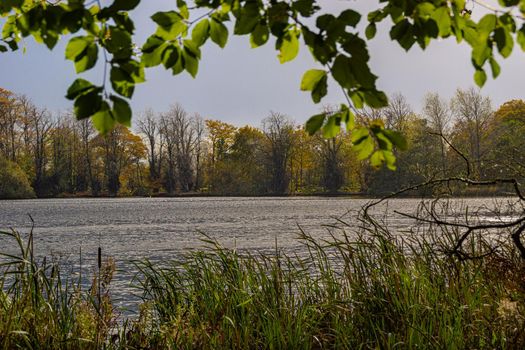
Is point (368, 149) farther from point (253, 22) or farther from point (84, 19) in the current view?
point (84, 19)

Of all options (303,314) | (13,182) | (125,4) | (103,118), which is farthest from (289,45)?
(13,182)

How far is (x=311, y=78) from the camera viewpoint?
58.6 inches

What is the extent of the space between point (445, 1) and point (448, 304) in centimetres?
327

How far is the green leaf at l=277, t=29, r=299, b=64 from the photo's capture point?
1.65 metres

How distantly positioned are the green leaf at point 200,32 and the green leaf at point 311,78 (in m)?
0.39

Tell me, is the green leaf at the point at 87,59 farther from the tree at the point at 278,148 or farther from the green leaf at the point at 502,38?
the tree at the point at 278,148

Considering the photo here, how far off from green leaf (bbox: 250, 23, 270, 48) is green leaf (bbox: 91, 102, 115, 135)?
1.82ft

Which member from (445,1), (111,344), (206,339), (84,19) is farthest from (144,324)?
(445,1)

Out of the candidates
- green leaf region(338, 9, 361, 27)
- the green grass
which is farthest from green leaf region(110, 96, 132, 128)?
the green grass

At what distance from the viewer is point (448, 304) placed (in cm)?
430

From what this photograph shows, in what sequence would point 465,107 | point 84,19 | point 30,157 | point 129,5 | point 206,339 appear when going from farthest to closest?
point 30,157, point 465,107, point 206,339, point 84,19, point 129,5

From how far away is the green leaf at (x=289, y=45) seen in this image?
64.9 inches

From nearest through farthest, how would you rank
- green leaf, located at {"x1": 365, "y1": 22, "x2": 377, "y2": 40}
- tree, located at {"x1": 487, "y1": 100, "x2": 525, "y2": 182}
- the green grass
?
1. green leaf, located at {"x1": 365, "y1": 22, "x2": 377, "y2": 40}
2. the green grass
3. tree, located at {"x1": 487, "y1": 100, "x2": 525, "y2": 182}

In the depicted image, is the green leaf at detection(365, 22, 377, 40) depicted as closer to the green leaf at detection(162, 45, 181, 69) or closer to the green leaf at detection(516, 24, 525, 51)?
the green leaf at detection(516, 24, 525, 51)
